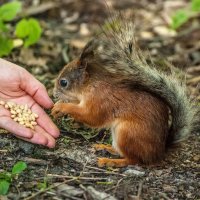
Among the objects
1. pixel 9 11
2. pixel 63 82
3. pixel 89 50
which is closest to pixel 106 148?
pixel 63 82

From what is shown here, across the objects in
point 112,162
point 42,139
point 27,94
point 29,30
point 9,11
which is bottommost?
point 112,162

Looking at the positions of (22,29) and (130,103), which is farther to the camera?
(22,29)

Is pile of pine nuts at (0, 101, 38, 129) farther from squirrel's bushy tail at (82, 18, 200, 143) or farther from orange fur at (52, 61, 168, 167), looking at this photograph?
squirrel's bushy tail at (82, 18, 200, 143)

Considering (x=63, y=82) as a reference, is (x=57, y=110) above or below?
below

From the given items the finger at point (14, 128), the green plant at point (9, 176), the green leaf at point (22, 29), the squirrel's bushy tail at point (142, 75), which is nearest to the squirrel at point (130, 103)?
the squirrel's bushy tail at point (142, 75)

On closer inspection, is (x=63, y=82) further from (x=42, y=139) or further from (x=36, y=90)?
(x=42, y=139)

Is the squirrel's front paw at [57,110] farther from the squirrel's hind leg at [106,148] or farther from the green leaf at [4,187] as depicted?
the green leaf at [4,187]

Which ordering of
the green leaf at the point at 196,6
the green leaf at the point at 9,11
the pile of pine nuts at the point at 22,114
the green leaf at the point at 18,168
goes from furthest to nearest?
the green leaf at the point at 196,6, the green leaf at the point at 9,11, the pile of pine nuts at the point at 22,114, the green leaf at the point at 18,168
